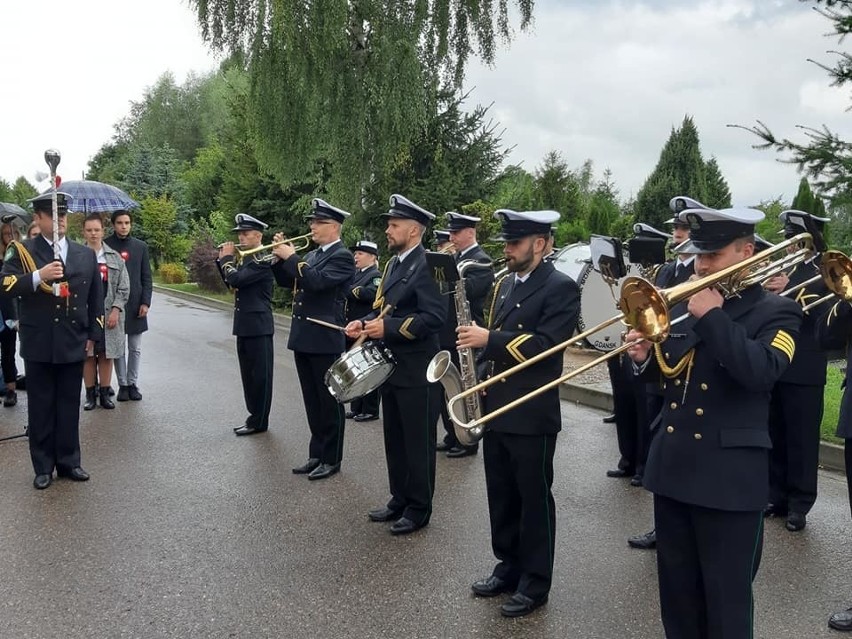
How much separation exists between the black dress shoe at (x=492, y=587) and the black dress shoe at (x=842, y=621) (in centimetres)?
154

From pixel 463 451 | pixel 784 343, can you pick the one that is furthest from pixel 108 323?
pixel 784 343

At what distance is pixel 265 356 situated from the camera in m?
7.49

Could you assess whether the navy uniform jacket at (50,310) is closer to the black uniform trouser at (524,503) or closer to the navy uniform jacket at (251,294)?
the navy uniform jacket at (251,294)

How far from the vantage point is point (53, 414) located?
240 inches

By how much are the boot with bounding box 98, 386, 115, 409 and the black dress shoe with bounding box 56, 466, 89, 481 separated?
8.50ft

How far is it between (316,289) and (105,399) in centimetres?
387

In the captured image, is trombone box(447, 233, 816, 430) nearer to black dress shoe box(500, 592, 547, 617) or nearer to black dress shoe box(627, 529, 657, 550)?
black dress shoe box(500, 592, 547, 617)

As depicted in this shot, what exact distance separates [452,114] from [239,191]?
809 cm

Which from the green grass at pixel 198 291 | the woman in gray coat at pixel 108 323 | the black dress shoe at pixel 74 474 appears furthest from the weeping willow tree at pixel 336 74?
the black dress shoe at pixel 74 474

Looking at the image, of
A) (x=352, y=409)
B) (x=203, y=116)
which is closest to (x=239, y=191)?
(x=352, y=409)

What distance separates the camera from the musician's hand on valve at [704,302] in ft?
8.94

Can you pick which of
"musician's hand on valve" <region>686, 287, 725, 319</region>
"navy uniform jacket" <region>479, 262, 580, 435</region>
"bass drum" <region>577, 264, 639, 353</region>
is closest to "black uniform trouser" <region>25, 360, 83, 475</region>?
"navy uniform jacket" <region>479, 262, 580, 435</region>

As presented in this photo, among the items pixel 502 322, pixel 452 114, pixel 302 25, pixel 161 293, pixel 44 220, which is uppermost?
pixel 302 25

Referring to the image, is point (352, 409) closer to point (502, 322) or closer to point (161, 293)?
point (502, 322)
